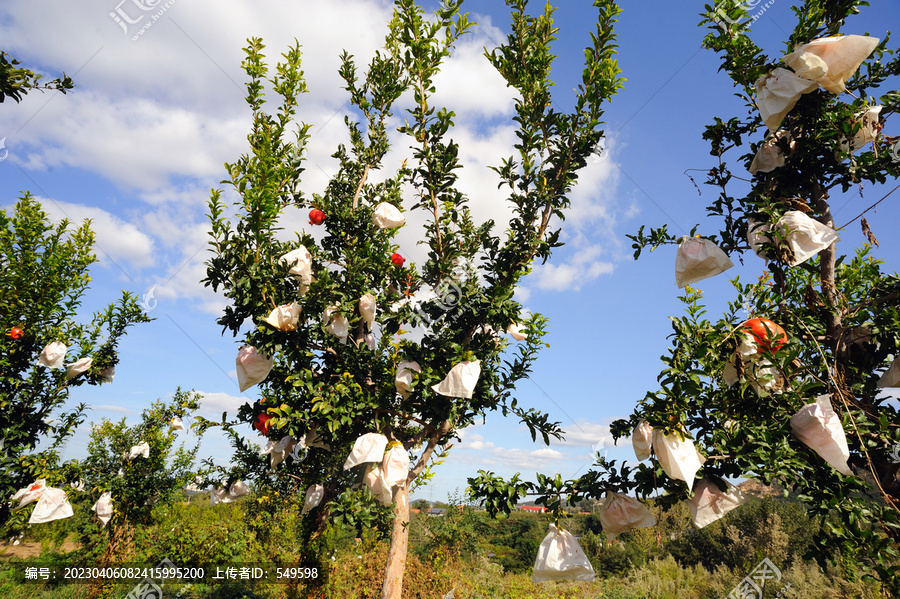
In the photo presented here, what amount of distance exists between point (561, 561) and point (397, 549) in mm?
2409

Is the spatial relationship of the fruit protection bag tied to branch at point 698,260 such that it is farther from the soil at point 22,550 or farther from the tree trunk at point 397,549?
the soil at point 22,550

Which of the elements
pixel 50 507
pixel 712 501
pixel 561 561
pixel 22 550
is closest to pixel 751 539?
pixel 712 501

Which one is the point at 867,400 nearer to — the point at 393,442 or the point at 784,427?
the point at 784,427

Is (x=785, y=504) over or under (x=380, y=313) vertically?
under

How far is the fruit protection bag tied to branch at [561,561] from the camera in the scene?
259 centimetres

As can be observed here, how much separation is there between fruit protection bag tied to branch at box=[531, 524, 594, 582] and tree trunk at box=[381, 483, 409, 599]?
2.04 meters

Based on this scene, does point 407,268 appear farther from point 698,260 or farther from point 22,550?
point 22,550

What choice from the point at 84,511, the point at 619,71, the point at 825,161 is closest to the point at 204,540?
the point at 84,511

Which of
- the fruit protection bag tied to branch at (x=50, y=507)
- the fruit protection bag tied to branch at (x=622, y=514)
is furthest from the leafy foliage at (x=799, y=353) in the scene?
the fruit protection bag tied to branch at (x=50, y=507)

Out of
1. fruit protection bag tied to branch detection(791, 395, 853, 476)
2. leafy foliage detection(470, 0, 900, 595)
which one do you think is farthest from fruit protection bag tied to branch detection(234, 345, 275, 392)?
fruit protection bag tied to branch detection(791, 395, 853, 476)

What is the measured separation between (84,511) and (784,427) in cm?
1410

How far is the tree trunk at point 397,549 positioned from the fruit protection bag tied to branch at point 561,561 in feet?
6.68

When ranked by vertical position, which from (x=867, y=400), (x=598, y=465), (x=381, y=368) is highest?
(x=381, y=368)

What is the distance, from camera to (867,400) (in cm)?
287
